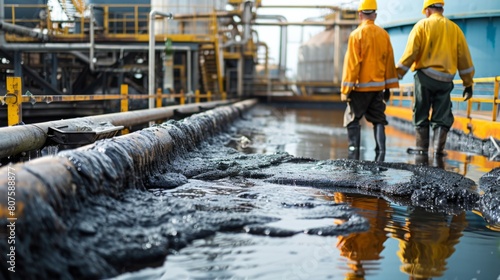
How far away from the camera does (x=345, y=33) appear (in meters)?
25.9

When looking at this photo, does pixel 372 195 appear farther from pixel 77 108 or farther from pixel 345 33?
pixel 345 33

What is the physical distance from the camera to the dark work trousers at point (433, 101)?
20.0 feet

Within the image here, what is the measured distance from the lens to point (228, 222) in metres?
2.61

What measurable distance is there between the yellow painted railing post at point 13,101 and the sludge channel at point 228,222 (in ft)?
5.27

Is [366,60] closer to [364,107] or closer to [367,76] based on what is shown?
[367,76]

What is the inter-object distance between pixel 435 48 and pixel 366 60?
74 cm

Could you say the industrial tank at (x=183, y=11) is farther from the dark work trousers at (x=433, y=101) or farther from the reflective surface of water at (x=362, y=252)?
the reflective surface of water at (x=362, y=252)

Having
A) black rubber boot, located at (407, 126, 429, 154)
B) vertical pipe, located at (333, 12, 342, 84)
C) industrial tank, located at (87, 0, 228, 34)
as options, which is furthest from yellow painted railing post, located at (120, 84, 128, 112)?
vertical pipe, located at (333, 12, 342, 84)

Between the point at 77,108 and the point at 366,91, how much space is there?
28.6ft

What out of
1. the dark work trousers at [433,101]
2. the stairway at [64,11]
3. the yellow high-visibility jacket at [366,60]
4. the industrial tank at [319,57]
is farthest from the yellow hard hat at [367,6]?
the industrial tank at [319,57]

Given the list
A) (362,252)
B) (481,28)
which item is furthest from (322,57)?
(362,252)

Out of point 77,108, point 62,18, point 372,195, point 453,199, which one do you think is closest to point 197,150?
point 372,195

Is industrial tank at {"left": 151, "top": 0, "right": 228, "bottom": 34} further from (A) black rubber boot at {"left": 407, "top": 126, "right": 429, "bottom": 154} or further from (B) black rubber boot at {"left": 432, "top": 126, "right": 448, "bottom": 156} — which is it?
(B) black rubber boot at {"left": 432, "top": 126, "right": 448, "bottom": 156}

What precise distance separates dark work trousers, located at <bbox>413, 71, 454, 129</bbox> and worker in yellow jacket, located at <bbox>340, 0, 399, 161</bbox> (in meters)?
0.30
